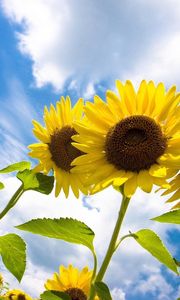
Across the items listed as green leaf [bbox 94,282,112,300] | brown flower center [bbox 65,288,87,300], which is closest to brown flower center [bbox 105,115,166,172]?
green leaf [bbox 94,282,112,300]

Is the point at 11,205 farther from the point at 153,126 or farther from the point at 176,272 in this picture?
the point at 176,272

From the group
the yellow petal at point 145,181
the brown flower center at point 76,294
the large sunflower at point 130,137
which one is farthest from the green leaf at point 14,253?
the brown flower center at point 76,294

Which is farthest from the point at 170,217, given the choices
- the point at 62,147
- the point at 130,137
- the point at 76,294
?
the point at 76,294

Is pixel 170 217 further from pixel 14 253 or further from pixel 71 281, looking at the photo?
pixel 71 281

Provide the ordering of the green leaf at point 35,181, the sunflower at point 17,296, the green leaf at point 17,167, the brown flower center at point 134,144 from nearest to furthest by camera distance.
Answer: the brown flower center at point 134,144
the green leaf at point 35,181
the green leaf at point 17,167
the sunflower at point 17,296

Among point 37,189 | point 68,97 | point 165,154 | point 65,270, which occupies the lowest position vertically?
point 65,270

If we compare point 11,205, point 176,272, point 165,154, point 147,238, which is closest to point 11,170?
point 11,205

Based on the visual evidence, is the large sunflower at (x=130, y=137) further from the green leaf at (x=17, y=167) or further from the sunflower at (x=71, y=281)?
the sunflower at (x=71, y=281)
